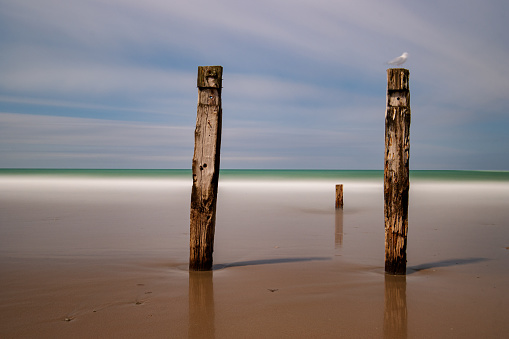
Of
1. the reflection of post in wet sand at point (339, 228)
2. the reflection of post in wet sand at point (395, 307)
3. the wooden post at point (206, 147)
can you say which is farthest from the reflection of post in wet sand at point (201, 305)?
the reflection of post in wet sand at point (339, 228)

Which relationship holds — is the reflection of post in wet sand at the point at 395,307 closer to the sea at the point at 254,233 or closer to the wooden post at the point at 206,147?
the sea at the point at 254,233

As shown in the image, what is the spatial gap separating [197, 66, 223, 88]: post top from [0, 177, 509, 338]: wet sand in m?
2.72

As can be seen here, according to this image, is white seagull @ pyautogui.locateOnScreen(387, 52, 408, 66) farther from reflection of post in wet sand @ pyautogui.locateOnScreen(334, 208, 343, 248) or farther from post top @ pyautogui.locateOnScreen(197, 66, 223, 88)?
reflection of post in wet sand @ pyautogui.locateOnScreen(334, 208, 343, 248)

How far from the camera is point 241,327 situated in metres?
4.09

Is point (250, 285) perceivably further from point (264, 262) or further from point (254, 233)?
point (254, 233)

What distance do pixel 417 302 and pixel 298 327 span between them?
5.50 feet

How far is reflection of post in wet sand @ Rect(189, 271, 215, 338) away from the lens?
4.00 metres

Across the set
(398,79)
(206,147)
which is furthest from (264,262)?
(398,79)

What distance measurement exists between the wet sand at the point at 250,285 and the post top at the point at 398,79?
2.67 m

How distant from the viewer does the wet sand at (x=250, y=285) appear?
4.08 metres

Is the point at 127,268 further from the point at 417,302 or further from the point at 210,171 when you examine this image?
the point at 417,302

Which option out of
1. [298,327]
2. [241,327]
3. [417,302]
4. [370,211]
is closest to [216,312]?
[241,327]

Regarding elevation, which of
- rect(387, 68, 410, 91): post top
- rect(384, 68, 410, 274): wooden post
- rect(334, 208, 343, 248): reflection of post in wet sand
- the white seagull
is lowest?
rect(334, 208, 343, 248): reflection of post in wet sand

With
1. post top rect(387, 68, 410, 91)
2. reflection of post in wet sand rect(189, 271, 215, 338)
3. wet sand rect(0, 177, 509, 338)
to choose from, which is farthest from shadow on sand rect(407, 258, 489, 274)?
reflection of post in wet sand rect(189, 271, 215, 338)
